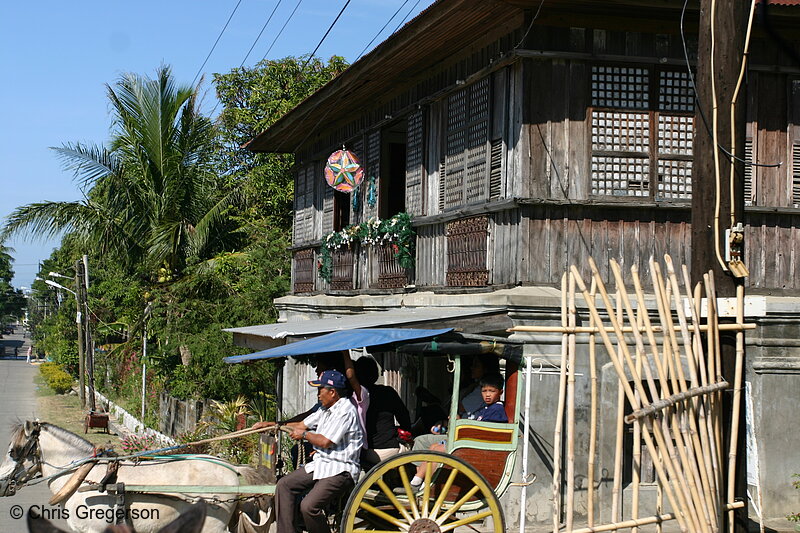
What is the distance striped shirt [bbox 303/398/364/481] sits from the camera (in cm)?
764

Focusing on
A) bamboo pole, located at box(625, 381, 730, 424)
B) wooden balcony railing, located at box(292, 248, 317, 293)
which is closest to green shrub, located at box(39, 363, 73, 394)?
wooden balcony railing, located at box(292, 248, 317, 293)

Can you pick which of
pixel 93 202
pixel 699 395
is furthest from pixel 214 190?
pixel 699 395

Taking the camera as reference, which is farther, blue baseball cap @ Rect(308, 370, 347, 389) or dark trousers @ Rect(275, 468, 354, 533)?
blue baseball cap @ Rect(308, 370, 347, 389)

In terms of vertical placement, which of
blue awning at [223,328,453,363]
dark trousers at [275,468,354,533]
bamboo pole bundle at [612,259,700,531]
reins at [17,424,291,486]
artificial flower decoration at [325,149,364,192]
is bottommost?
dark trousers at [275,468,354,533]

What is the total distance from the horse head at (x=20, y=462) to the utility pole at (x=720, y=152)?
5.68 metres

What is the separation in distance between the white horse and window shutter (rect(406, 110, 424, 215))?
6704 mm

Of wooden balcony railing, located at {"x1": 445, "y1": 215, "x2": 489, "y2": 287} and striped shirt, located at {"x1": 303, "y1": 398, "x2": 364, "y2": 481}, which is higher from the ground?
wooden balcony railing, located at {"x1": 445, "y1": 215, "x2": 489, "y2": 287}

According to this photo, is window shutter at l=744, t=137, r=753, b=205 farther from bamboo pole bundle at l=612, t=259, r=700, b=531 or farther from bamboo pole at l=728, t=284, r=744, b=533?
bamboo pole bundle at l=612, t=259, r=700, b=531

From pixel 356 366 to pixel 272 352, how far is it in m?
0.84

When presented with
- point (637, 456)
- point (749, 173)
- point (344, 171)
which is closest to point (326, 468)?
point (637, 456)

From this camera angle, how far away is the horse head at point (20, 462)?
8.10m

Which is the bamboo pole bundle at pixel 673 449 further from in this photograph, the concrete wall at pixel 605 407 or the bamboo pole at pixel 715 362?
the concrete wall at pixel 605 407

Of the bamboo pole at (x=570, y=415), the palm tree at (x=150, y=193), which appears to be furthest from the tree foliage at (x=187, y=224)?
the bamboo pole at (x=570, y=415)

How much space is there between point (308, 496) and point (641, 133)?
6096mm
